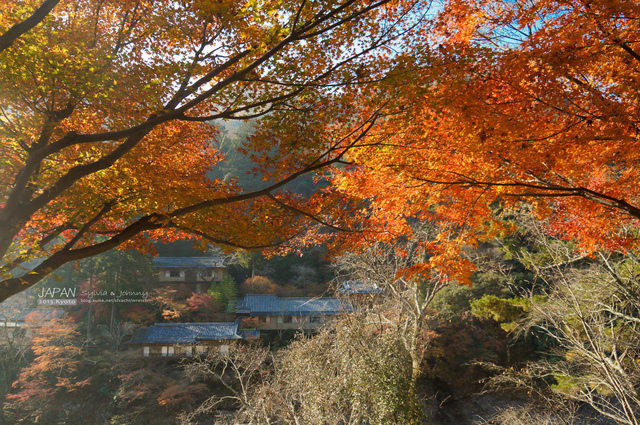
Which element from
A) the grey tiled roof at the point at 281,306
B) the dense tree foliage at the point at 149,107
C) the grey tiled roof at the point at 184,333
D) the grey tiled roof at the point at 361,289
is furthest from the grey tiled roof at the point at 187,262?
the dense tree foliage at the point at 149,107

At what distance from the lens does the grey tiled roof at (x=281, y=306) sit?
17.4m

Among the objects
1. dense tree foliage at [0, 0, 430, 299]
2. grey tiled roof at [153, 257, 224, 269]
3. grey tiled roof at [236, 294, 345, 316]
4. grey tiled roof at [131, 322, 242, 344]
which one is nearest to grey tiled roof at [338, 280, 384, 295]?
grey tiled roof at [236, 294, 345, 316]

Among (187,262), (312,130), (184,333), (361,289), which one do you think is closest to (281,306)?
(361,289)

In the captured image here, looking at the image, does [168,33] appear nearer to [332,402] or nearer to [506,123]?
[506,123]

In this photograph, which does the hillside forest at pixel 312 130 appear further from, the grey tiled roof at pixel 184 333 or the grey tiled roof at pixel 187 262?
the grey tiled roof at pixel 187 262

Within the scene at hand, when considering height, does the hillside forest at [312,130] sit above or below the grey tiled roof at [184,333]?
above

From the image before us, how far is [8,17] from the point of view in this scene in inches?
109

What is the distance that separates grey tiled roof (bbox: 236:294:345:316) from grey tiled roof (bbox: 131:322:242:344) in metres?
1.37

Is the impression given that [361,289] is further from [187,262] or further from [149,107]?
[149,107]

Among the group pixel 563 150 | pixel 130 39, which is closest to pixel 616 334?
pixel 563 150

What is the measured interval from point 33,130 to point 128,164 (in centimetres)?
87

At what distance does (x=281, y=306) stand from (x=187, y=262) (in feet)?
21.2

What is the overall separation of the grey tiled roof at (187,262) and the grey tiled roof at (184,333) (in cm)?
420

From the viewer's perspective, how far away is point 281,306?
17.8 m
